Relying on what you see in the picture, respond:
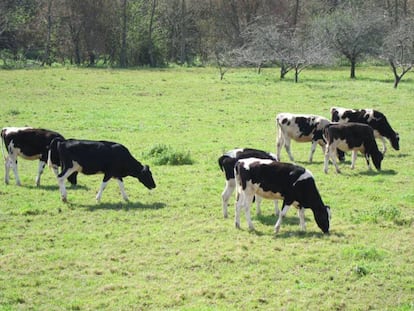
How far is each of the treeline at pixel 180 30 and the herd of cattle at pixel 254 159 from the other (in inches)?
1179

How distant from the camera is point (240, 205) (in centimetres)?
1229

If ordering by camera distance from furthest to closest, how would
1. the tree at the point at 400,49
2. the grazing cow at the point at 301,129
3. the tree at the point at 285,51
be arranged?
the tree at the point at 285,51 → the tree at the point at 400,49 → the grazing cow at the point at 301,129

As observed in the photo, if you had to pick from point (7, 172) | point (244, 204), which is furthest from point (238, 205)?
point (7, 172)

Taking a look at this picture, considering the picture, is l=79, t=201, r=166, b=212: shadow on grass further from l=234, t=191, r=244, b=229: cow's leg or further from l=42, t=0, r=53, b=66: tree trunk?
l=42, t=0, r=53, b=66: tree trunk

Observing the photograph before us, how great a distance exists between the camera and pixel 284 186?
1183 cm

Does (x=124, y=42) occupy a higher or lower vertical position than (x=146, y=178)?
higher

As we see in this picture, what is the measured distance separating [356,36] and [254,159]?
40221 mm

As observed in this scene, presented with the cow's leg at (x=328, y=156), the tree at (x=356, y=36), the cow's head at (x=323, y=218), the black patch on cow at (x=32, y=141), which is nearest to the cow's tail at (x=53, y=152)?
the black patch on cow at (x=32, y=141)

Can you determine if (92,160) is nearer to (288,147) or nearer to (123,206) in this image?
(123,206)

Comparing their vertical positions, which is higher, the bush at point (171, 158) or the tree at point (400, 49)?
the tree at point (400, 49)

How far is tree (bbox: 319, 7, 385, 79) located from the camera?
164 ft

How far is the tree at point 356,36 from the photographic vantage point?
49.9 metres

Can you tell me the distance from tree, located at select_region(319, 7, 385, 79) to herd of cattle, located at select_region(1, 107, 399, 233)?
1212 inches

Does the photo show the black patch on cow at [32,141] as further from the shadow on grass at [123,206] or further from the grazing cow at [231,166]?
the grazing cow at [231,166]
